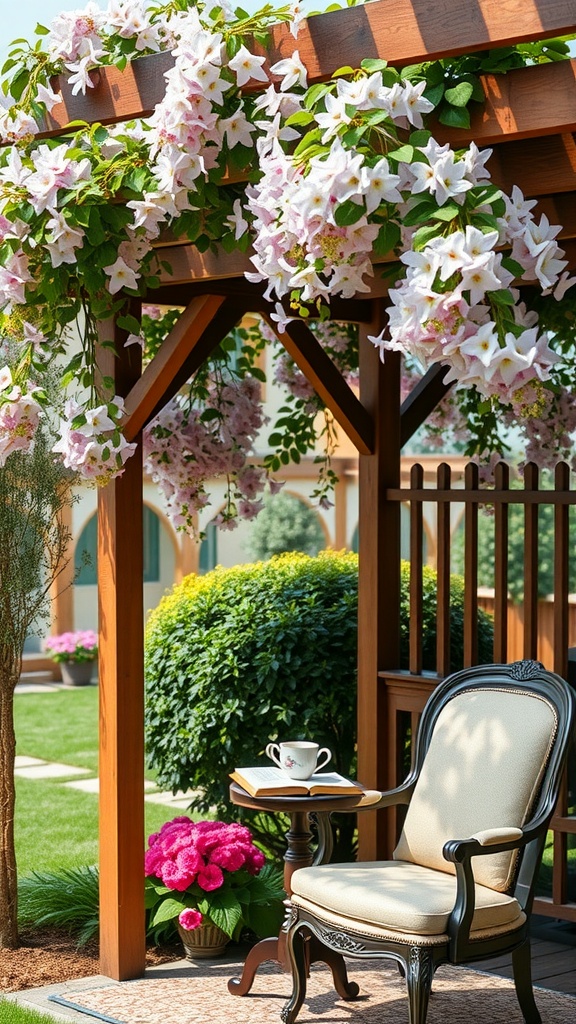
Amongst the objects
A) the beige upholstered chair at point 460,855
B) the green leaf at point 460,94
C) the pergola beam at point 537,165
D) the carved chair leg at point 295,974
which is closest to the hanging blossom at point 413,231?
the green leaf at point 460,94

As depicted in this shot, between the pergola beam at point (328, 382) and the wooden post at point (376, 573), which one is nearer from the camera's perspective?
the pergola beam at point (328, 382)

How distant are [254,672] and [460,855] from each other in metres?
2.21

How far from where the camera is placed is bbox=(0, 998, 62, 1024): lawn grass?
3998 mm

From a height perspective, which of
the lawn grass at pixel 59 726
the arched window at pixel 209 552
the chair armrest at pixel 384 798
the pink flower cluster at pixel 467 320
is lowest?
the lawn grass at pixel 59 726

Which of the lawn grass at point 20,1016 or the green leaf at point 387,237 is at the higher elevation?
the green leaf at point 387,237

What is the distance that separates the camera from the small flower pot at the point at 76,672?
569 inches

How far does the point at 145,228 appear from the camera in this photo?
12.1 feet

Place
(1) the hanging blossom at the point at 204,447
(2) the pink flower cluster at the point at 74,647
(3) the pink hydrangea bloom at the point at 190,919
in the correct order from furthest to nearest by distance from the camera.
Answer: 1. (2) the pink flower cluster at the point at 74,647
2. (1) the hanging blossom at the point at 204,447
3. (3) the pink hydrangea bloom at the point at 190,919

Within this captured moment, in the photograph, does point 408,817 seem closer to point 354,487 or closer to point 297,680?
point 297,680

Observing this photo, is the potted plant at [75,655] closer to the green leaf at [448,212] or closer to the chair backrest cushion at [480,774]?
the chair backrest cushion at [480,774]

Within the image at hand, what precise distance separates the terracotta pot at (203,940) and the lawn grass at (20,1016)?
2.44 feet

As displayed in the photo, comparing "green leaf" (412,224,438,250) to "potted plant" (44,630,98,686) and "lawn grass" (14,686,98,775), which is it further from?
"potted plant" (44,630,98,686)

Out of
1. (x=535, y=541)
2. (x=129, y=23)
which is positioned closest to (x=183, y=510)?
(x=535, y=541)

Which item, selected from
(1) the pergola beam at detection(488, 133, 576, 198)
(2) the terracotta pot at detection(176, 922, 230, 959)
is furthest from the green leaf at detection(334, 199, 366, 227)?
(2) the terracotta pot at detection(176, 922, 230, 959)
